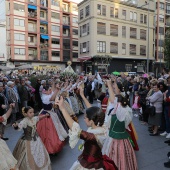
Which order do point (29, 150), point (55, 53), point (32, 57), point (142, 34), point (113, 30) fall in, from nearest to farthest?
1. point (29, 150)
2. point (113, 30)
3. point (142, 34)
4. point (32, 57)
5. point (55, 53)

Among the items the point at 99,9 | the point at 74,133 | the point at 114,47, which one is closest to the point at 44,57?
the point at 114,47

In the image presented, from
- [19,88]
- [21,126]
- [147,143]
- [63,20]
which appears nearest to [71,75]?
[19,88]

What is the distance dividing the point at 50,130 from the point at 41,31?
40151 mm

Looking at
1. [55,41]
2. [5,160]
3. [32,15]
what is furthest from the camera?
[55,41]

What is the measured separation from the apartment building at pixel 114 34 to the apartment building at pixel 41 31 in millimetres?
10940

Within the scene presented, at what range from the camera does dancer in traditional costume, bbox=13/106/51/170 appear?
161 inches

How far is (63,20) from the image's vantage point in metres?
46.4

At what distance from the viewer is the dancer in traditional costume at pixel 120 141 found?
4.17m

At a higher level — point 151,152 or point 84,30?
point 84,30

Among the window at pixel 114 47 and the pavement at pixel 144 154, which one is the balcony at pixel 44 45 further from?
the pavement at pixel 144 154

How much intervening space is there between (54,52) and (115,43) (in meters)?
15.4

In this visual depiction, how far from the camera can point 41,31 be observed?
4294 centimetres

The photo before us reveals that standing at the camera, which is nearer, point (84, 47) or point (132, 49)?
point (84, 47)

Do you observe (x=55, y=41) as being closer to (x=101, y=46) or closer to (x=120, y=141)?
(x=101, y=46)
